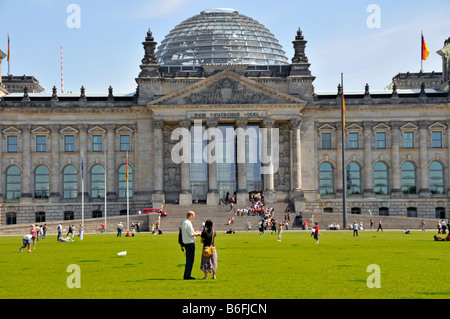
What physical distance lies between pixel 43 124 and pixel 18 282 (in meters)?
81.6

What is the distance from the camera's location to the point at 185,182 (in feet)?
341

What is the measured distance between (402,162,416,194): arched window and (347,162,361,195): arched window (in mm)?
5893

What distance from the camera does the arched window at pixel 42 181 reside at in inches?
4227

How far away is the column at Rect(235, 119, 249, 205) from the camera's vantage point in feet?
337

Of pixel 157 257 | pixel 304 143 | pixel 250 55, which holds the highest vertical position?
pixel 250 55

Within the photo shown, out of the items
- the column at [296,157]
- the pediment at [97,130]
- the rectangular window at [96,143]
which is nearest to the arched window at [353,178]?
the column at [296,157]

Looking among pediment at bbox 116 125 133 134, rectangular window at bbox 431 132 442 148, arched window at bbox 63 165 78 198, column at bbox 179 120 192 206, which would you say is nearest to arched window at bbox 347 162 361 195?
rectangular window at bbox 431 132 442 148

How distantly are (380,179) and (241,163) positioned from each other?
19.3m

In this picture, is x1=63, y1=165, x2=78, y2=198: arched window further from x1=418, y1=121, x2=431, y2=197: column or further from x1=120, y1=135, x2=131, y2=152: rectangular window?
x1=418, y1=121, x2=431, y2=197: column

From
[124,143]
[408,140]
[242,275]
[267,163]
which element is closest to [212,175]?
[267,163]

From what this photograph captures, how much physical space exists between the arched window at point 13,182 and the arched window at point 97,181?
9.50m
